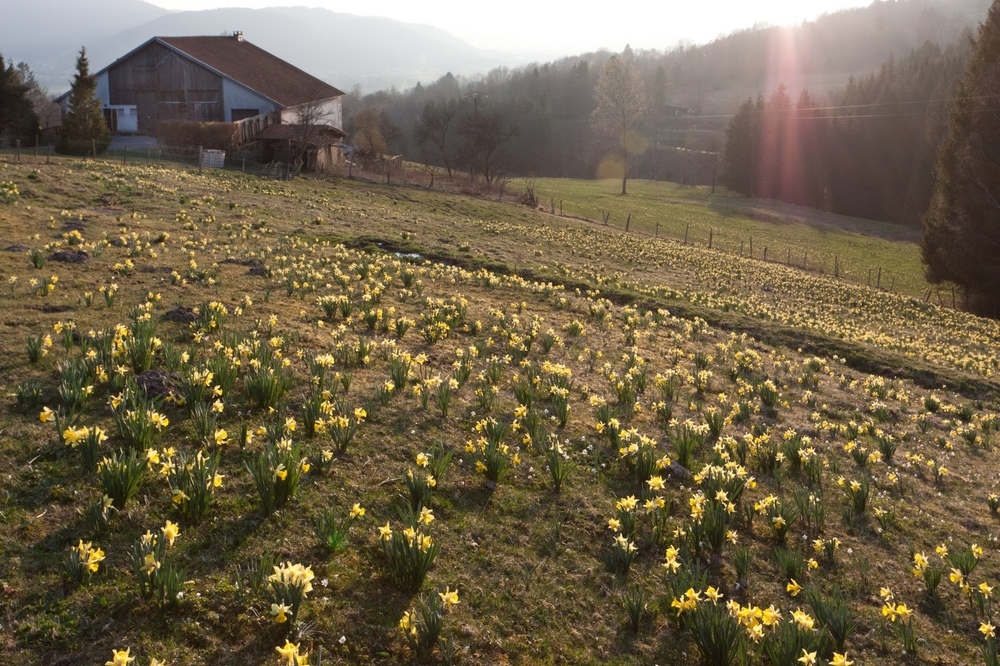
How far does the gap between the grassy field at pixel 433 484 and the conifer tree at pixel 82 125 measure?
2979cm

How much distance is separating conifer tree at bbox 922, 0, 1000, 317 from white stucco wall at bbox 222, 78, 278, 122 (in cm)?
4942

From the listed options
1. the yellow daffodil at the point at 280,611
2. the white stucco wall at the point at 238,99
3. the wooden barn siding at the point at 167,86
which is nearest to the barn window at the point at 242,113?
the white stucco wall at the point at 238,99

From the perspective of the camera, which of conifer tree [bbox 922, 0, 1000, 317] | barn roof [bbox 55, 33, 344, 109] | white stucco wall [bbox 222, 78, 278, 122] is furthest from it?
barn roof [bbox 55, 33, 344, 109]

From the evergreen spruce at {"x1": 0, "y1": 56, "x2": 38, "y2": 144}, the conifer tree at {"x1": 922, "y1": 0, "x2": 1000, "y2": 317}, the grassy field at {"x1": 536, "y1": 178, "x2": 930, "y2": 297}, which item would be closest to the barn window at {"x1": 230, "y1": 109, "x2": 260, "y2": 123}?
the evergreen spruce at {"x1": 0, "y1": 56, "x2": 38, "y2": 144}

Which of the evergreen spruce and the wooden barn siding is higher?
the wooden barn siding

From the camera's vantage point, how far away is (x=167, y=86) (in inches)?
2175

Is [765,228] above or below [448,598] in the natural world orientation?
above

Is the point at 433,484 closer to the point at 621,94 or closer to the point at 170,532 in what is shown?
the point at 170,532

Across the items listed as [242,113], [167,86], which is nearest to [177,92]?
[167,86]

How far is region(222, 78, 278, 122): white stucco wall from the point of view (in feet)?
181

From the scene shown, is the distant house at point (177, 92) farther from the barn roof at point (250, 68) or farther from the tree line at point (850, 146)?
the tree line at point (850, 146)

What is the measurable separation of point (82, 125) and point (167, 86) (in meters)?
15.9

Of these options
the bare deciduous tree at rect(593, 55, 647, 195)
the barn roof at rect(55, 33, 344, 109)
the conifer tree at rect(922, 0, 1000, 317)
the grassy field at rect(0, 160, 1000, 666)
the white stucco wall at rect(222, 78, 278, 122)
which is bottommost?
the grassy field at rect(0, 160, 1000, 666)

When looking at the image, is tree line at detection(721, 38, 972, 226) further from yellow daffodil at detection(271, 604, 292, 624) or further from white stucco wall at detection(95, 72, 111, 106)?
yellow daffodil at detection(271, 604, 292, 624)
